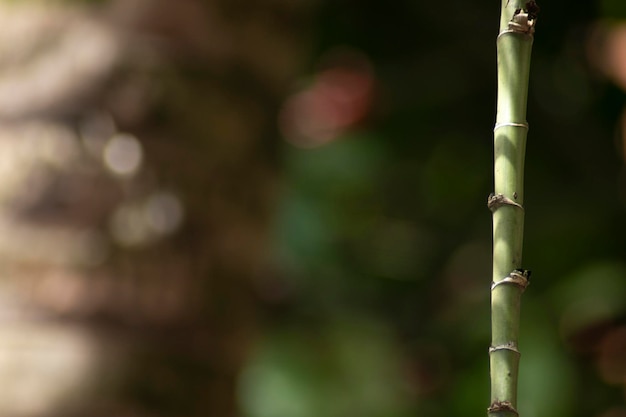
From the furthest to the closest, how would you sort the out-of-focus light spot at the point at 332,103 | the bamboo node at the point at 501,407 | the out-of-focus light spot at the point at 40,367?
1. the out-of-focus light spot at the point at 332,103
2. the out-of-focus light spot at the point at 40,367
3. the bamboo node at the point at 501,407

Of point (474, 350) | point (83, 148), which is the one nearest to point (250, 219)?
point (83, 148)

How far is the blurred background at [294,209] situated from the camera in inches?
32.7

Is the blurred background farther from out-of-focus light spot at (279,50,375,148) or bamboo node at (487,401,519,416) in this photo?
bamboo node at (487,401,519,416)

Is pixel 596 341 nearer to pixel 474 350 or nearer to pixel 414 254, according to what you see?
pixel 474 350

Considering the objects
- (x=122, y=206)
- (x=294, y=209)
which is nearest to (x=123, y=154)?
(x=122, y=206)

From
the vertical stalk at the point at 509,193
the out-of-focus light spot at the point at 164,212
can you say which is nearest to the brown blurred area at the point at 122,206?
the out-of-focus light spot at the point at 164,212

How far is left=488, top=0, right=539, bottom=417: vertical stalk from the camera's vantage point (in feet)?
1.02

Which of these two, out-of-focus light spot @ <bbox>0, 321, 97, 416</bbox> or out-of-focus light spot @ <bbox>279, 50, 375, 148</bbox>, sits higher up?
out-of-focus light spot @ <bbox>279, 50, 375, 148</bbox>

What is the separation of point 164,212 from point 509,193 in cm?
59

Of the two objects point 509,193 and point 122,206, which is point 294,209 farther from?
point 509,193

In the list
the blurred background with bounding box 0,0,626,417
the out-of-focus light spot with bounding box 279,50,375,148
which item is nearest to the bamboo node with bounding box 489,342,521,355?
the blurred background with bounding box 0,0,626,417

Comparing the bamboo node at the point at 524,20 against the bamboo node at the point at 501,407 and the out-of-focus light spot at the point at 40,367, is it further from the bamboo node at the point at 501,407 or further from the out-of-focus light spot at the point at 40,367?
the out-of-focus light spot at the point at 40,367

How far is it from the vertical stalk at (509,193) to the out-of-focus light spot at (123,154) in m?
0.59

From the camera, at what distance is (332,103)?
1620 mm
